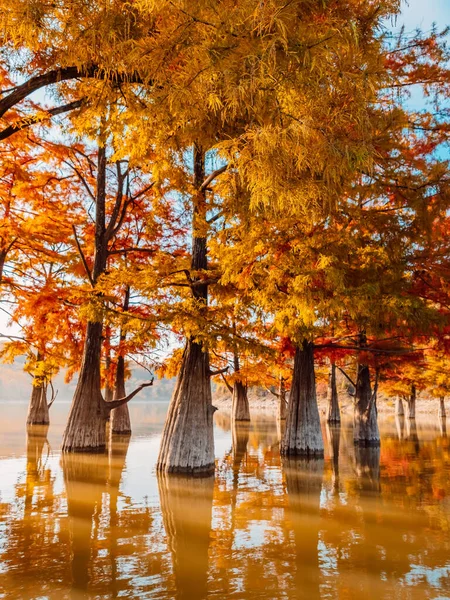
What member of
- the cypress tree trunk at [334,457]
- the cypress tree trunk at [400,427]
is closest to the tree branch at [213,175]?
the cypress tree trunk at [334,457]

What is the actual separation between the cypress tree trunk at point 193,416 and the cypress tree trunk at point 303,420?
4487mm

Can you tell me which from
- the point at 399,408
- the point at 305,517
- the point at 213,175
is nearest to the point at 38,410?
the point at 213,175

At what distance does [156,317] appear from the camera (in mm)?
10758

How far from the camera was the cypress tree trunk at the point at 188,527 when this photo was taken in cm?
510

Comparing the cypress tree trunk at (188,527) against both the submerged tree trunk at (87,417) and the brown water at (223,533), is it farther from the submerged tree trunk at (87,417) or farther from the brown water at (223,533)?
the submerged tree trunk at (87,417)

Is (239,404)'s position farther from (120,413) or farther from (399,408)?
(399,408)

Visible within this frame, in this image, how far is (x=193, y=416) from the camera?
11.8 metres

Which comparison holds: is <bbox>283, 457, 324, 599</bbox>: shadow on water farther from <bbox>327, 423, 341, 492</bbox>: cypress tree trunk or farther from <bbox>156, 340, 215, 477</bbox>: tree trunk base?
<bbox>156, 340, 215, 477</bbox>: tree trunk base

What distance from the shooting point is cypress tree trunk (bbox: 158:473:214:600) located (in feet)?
16.7

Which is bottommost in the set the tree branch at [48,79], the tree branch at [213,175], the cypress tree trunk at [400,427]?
the cypress tree trunk at [400,427]

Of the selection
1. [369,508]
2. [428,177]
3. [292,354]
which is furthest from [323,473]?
[428,177]

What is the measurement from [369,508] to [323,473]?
4.22 m

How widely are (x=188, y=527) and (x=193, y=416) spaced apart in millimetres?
4516

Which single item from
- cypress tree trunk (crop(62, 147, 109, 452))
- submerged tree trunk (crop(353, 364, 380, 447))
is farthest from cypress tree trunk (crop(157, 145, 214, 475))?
submerged tree trunk (crop(353, 364, 380, 447))
